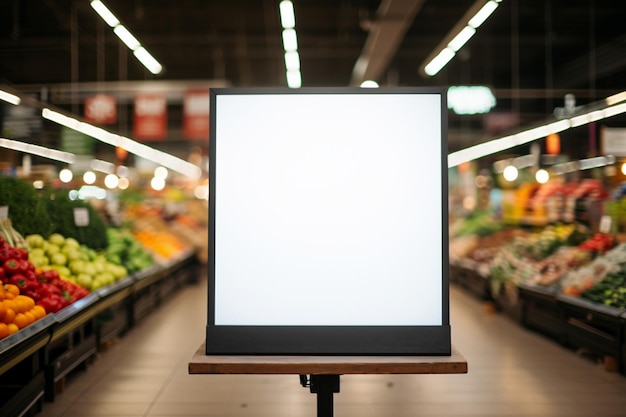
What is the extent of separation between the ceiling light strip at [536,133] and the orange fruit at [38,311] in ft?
18.1

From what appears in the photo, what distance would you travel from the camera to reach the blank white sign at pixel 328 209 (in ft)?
7.09

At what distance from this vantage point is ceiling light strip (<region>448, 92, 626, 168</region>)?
595 cm

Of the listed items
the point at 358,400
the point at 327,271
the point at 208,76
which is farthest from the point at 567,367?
the point at 208,76

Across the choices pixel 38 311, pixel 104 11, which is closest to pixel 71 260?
pixel 38 311

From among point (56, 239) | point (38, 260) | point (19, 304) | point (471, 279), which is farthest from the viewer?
point (471, 279)

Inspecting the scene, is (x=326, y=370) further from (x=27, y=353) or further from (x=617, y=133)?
(x=617, y=133)

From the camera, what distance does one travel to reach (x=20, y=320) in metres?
3.99

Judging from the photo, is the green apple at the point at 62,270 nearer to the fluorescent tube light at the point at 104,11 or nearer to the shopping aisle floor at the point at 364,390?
the shopping aisle floor at the point at 364,390

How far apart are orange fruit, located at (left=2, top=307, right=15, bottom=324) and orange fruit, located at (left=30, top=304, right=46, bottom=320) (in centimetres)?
31

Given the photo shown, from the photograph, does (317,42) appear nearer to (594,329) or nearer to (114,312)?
(114,312)

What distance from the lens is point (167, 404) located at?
461 centimetres

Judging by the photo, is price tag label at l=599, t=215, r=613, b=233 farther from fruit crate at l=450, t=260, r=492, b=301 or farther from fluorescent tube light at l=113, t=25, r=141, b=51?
fluorescent tube light at l=113, t=25, r=141, b=51

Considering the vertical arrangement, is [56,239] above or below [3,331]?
above

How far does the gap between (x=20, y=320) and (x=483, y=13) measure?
524cm
